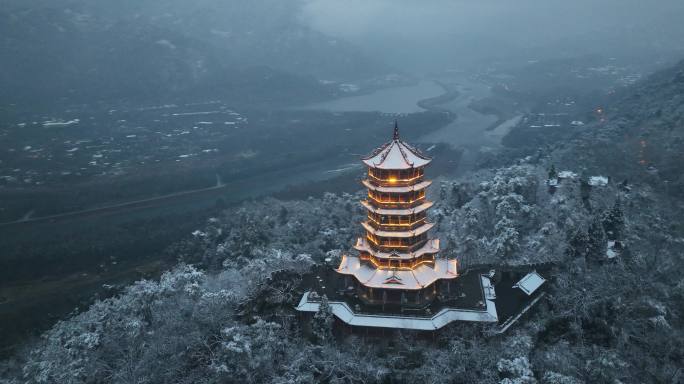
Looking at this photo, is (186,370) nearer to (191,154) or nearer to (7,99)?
(191,154)

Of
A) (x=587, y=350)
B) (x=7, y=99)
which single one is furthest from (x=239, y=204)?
(x=7, y=99)

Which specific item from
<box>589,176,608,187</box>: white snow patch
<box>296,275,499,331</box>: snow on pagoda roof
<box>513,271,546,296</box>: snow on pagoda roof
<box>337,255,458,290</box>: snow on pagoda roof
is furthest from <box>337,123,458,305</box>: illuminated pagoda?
<box>589,176,608,187</box>: white snow patch

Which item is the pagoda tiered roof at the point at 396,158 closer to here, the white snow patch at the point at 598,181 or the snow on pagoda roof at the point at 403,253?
the snow on pagoda roof at the point at 403,253

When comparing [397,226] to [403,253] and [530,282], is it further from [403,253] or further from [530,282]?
[530,282]

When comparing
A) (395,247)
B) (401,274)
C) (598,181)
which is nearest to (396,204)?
(395,247)

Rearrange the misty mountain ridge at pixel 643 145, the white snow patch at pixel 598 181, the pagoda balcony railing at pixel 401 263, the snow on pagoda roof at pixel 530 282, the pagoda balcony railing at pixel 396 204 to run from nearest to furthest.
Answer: the pagoda balcony railing at pixel 396 204, the pagoda balcony railing at pixel 401 263, the snow on pagoda roof at pixel 530 282, the white snow patch at pixel 598 181, the misty mountain ridge at pixel 643 145

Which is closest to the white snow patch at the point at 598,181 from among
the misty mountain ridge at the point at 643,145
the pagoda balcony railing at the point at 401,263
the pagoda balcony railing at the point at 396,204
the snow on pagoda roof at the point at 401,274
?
the misty mountain ridge at the point at 643,145
